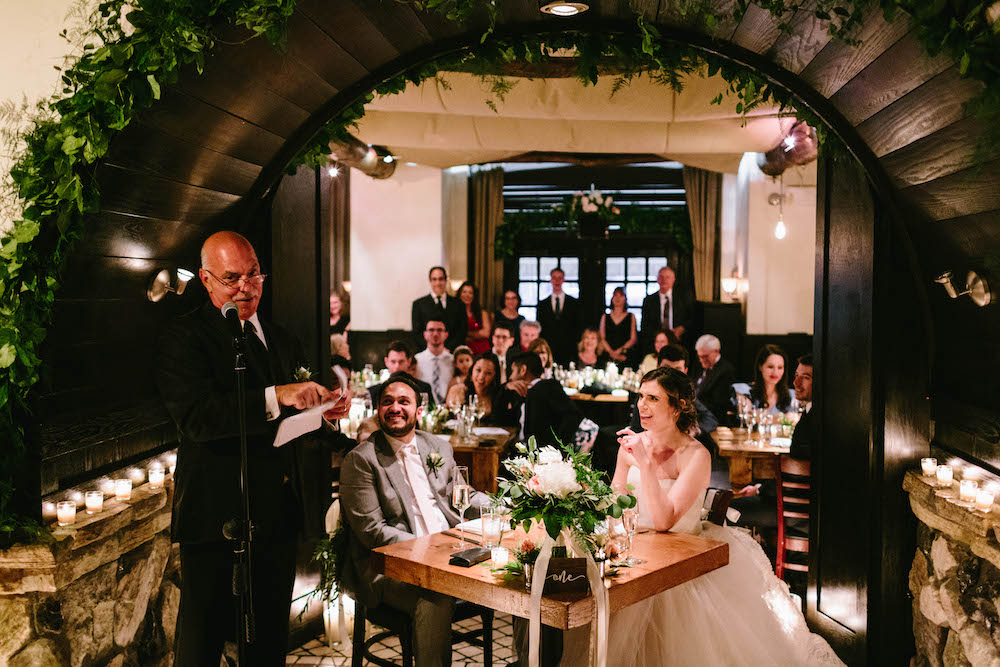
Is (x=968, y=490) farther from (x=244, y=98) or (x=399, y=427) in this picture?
(x=244, y=98)

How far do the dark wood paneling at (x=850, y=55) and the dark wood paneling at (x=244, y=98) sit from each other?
6.71ft

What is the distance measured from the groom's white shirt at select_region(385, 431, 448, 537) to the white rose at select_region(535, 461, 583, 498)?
1.11 m

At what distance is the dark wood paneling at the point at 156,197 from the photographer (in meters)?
2.70

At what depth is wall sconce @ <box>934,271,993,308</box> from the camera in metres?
3.00

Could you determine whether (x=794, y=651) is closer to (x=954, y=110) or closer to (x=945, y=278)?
(x=945, y=278)

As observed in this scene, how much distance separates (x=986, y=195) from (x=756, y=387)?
3748mm

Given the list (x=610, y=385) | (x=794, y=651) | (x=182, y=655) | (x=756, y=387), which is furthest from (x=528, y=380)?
(x=182, y=655)

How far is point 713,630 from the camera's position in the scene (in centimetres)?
338

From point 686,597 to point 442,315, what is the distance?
6624mm

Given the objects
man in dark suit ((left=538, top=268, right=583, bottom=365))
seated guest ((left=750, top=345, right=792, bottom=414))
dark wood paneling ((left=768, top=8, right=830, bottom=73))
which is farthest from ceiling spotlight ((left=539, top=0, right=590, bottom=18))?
man in dark suit ((left=538, top=268, right=583, bottom=365))

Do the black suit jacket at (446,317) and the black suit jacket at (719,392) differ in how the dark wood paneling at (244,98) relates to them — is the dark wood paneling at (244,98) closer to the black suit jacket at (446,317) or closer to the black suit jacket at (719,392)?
the black suit jacket at (719,392)

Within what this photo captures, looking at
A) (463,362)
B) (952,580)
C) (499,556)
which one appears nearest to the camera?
(499,556)

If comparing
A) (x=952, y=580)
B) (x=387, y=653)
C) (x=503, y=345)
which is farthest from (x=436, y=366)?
(x=952, y=580)

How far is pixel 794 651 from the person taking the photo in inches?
135
